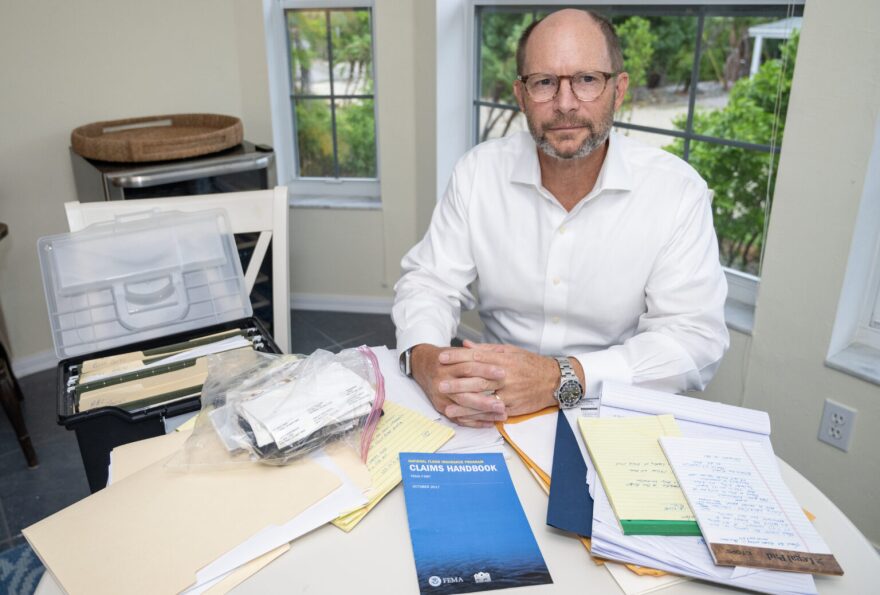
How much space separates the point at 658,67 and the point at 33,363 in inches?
105

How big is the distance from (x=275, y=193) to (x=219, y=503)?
979 millimetres

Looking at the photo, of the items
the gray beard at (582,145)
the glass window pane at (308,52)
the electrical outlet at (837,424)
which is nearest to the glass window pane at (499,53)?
the glass window pane at (308,52)

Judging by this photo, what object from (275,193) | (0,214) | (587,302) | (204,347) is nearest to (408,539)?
(204,347)

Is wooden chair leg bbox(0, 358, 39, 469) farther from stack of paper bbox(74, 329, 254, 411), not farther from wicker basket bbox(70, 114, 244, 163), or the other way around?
stack of paper bbox(74, 329, 254, 411)

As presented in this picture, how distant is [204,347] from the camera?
123 cm

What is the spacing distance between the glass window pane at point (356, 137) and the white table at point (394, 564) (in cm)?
248

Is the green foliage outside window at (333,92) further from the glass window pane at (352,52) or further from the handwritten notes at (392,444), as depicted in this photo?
the handwritten notes at (392,444)

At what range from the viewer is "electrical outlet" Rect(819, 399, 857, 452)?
5.36ft

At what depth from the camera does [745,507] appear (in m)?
0.81

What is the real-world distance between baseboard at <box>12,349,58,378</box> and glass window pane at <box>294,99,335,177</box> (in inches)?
54.3

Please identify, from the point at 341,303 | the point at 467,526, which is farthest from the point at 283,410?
the point at 341,303

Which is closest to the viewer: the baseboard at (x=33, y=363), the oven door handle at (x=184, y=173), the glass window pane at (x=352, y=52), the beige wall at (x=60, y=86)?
the oven door handle at (x=184, y=173)

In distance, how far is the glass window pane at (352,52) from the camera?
2.92 meters

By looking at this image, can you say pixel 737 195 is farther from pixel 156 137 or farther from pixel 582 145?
pixel 156 137
